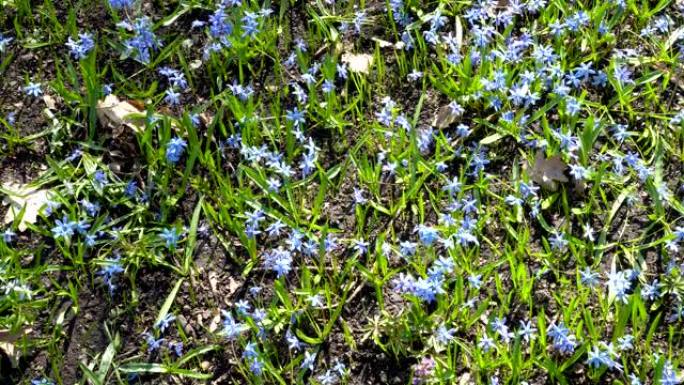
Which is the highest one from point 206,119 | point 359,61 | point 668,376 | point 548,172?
point 359,61

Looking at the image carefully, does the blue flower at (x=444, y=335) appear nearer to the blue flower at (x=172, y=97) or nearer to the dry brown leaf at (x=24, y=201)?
the blue flower at (x=172, y=97)

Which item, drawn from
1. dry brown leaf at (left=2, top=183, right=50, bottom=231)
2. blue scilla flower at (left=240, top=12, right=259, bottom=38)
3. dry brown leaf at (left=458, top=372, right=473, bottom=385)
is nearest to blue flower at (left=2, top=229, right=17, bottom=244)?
dry brown leaf at (left=2, top=183, right=50, bottom=231)

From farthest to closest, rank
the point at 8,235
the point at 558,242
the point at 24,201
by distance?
the point at 24,201 < the point at 8,235 < the point at 558,242

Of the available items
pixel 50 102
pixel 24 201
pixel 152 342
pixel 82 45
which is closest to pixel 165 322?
pixel 152 342

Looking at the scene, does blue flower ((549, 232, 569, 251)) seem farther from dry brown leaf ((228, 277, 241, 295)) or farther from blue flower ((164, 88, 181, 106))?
blue flower ((164, 88, 181, 106))

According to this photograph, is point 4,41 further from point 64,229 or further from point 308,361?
point 308,361

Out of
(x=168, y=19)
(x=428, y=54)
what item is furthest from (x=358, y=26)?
(x=168, y=19)
